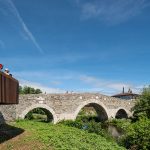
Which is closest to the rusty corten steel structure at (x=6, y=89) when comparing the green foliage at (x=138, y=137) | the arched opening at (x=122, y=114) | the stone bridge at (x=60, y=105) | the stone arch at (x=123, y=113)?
the green foliage at (x=138, y=137)

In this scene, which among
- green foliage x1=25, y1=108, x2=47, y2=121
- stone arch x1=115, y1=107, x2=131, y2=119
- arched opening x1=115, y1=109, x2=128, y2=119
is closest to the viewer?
green foliage x1=25, y1=108, x2=47, y2=121

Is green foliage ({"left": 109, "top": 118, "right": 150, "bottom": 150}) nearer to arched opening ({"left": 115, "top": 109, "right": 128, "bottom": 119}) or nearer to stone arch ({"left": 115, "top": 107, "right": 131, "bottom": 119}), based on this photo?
stone arch ({"left": 115, "top": 107, "right": 131, "bottom": 119})

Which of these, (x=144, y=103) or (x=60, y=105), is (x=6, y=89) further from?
(x=144, y=103)

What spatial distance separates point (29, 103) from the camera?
30.2 meters

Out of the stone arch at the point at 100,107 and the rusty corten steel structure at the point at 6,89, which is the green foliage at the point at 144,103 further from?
the rusty corten steel structure at the point at 6,89

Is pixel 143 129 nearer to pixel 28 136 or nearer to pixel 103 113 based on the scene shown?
pixel 28 136

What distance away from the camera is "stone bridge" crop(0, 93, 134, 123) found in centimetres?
2802

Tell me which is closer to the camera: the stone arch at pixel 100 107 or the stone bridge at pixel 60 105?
the stone bridge at pixel 60 105

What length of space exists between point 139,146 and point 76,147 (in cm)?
392

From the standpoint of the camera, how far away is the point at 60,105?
108 feet

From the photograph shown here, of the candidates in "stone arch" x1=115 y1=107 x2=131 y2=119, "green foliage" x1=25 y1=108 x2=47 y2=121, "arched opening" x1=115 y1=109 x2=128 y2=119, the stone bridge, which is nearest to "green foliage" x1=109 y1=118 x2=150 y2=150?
the stone bridge

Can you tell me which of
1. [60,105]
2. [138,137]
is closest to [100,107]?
[60,105]

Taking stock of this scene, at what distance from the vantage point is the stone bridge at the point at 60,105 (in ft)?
91.9

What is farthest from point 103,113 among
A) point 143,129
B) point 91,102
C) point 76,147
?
point 76,147
